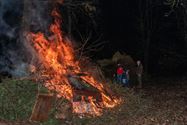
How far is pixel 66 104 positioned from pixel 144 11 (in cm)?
1880

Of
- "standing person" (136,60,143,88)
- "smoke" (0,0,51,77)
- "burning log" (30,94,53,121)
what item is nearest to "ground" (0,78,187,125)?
"burning log" (30,94,53,121)

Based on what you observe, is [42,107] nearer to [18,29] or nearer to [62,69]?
[62,69]

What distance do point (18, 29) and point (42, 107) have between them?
4478mm

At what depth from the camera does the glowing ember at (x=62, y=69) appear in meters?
16.6

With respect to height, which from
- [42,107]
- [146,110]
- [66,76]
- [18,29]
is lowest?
[146,110]

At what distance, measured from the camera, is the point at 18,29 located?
61.2ft

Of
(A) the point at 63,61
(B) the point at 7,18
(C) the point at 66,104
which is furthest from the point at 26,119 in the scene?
(B) the point at 7,18

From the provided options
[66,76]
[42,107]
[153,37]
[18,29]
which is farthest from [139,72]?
[42,107]

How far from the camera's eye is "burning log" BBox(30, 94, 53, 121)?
15154mm

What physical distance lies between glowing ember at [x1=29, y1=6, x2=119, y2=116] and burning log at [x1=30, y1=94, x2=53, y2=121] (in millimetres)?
919

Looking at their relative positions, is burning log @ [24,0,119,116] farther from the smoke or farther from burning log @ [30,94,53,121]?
burning log @ [30,94,53,121]

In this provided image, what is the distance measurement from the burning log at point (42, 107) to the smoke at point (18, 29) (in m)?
2.79

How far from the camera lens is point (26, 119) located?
1534 centimetres

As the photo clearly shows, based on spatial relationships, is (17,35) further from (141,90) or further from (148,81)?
(148,81)
